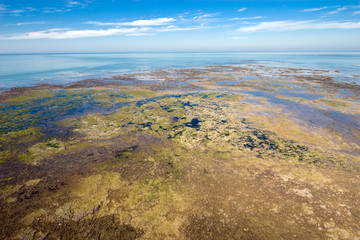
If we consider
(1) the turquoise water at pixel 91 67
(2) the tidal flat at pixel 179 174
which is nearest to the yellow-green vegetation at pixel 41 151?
(2) the tidal flat at pixel 179 174

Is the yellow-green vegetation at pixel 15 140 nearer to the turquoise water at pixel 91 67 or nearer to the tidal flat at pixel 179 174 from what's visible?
the tidal flat at pixel 179 174

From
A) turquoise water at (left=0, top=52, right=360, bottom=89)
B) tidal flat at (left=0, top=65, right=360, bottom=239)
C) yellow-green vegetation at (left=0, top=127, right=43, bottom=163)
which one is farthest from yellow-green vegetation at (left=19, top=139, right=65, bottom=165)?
turquoise water at (left=0, top=52, right=360, bottom=89)

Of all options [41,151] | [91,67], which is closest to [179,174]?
[41,151]

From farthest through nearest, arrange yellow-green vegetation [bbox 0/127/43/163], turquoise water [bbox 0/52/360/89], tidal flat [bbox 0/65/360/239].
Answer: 1. turquoise water [bbox 0/52/360/89]
2. yellow-green vegetation [bbox 0/127/43/163]
3. tidal flat [bbox 0/65/360/239]

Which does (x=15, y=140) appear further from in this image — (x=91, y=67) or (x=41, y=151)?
(x=91, y=67)

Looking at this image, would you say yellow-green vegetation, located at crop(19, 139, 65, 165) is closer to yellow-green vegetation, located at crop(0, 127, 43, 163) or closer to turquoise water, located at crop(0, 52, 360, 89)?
yellow-green vegetation, located at crop(0, 127, 43, 163)

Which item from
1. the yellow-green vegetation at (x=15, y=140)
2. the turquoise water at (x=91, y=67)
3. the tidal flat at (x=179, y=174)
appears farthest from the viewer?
the turquoise water at (x=91, y=67)

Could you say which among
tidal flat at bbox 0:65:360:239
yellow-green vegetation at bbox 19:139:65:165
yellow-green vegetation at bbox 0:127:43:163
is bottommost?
tidal flat at bbox 0:65:360:239

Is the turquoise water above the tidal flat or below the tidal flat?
above
